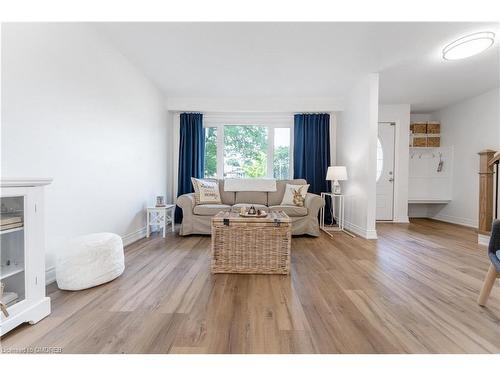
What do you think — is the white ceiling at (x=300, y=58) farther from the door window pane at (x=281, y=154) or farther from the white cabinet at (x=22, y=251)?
the white cabinet at (x=22, y=251)

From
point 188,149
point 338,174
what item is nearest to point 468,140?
point 338,174

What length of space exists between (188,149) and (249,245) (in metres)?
3.06

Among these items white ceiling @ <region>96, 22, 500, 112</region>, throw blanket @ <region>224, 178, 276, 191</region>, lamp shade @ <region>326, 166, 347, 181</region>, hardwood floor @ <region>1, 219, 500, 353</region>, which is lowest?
hardwood floor @ <region>1, 219, 500, 353</region>

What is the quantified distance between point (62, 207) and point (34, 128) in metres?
0.68

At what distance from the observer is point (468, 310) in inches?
60.6

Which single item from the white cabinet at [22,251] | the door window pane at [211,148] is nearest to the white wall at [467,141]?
the door window pane at [211,148]

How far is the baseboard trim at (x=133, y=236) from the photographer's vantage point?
3.02 m

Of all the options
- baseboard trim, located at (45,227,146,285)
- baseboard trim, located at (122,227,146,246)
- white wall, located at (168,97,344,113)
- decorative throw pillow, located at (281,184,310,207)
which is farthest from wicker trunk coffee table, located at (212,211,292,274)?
white wall, located at (168,97,344,113)

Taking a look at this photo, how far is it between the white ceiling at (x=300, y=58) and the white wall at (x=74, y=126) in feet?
1.46

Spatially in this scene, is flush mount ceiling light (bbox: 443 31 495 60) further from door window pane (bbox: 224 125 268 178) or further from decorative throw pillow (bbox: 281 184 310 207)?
door window pane (bbox: 224 125 268 178)

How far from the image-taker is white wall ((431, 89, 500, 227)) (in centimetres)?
413

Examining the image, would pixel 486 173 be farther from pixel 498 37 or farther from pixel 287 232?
pixel 287 232

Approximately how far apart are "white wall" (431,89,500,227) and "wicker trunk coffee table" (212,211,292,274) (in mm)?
4524
